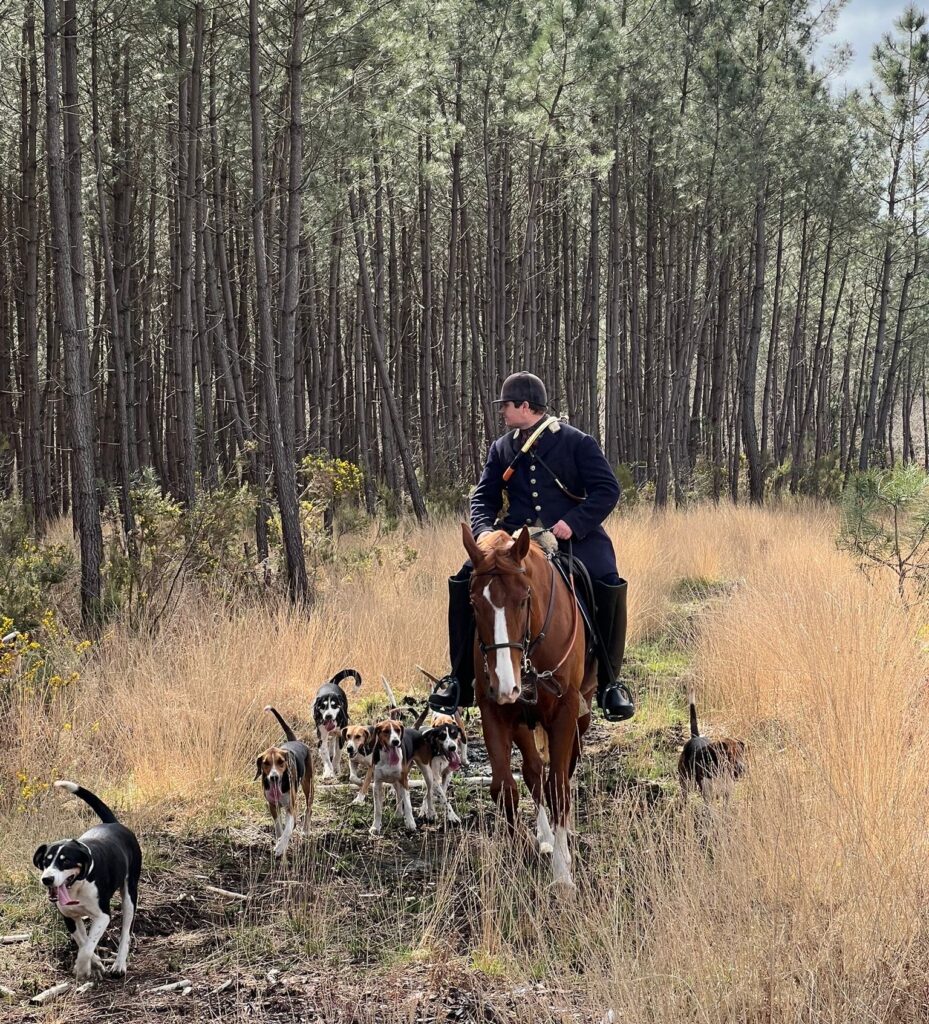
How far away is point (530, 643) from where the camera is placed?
579 centimetres

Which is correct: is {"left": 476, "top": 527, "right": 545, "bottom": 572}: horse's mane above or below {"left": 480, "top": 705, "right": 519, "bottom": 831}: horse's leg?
above

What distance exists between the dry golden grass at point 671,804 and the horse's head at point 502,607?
80cm

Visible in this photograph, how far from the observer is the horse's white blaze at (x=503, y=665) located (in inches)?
205

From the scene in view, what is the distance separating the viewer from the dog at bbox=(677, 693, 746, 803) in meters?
→ 6.04

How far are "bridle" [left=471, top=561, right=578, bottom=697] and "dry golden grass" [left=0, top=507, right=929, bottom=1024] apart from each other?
797mm

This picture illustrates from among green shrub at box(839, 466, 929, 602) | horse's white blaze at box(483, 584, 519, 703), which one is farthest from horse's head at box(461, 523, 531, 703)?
green shrub at box(839, 466, 929, 602)

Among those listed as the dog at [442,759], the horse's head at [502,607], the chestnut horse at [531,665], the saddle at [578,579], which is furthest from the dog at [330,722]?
the horse's head at [502,607]

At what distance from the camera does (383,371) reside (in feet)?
62.2

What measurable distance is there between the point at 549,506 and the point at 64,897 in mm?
3696

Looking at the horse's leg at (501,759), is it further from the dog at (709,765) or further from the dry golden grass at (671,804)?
the dog at (709,765)

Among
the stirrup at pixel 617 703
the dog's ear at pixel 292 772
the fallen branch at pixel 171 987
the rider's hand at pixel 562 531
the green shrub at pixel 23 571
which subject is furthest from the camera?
the green shrub at pixel 23 571

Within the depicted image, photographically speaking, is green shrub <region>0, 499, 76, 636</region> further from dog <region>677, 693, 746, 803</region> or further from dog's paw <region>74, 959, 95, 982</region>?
dog <region>677, 693, 746, 803</region>

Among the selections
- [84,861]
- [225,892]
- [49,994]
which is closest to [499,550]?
[225,892]

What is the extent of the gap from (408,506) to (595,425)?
19.7 ft
